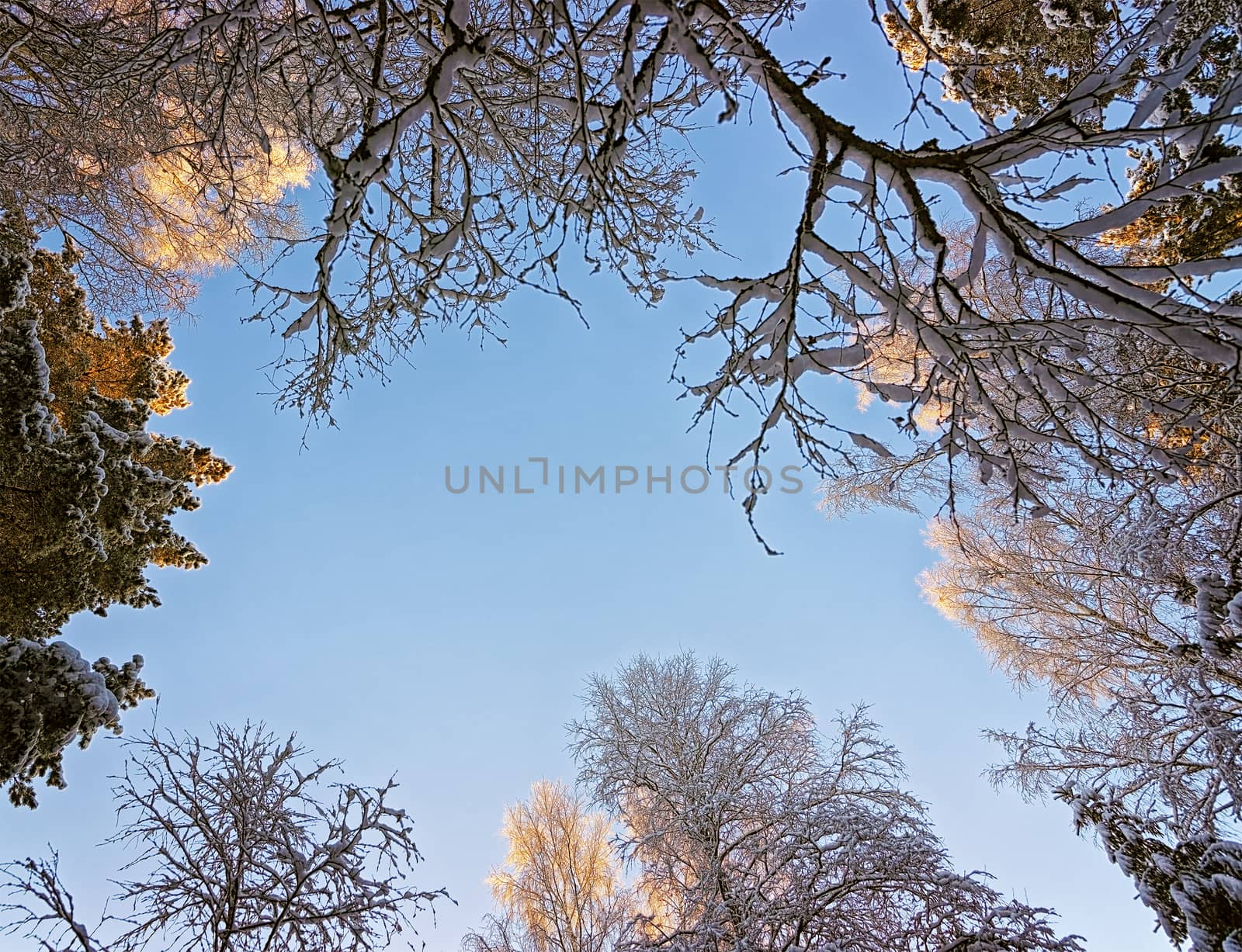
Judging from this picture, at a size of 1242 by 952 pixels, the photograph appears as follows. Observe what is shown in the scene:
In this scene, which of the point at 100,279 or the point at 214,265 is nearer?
the point at 100,279

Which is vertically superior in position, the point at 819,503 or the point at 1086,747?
the point at 819,503

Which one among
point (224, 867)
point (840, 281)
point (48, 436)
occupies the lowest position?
point (224, 867)

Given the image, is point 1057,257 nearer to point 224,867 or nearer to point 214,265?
point 224,867

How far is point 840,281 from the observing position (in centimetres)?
895

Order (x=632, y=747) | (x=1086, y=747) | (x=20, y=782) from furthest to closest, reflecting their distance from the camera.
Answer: (x=632, y=747) < (x=1086, y=747) < (x=20, y=782)

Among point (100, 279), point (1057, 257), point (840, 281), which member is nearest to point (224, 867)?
point (1057, 257)

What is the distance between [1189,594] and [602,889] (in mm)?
8786

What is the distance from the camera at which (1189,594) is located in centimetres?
446

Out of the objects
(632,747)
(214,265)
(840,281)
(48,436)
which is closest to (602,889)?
(632,747)

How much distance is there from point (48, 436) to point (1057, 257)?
6.50 metres

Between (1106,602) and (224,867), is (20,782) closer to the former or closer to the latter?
(224,867)

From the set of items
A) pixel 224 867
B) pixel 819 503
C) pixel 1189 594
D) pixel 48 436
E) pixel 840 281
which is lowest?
pixel 224 867

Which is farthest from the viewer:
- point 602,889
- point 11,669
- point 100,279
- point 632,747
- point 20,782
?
point 602,889

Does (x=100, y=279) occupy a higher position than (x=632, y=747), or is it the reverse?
(x=100, y=279)
